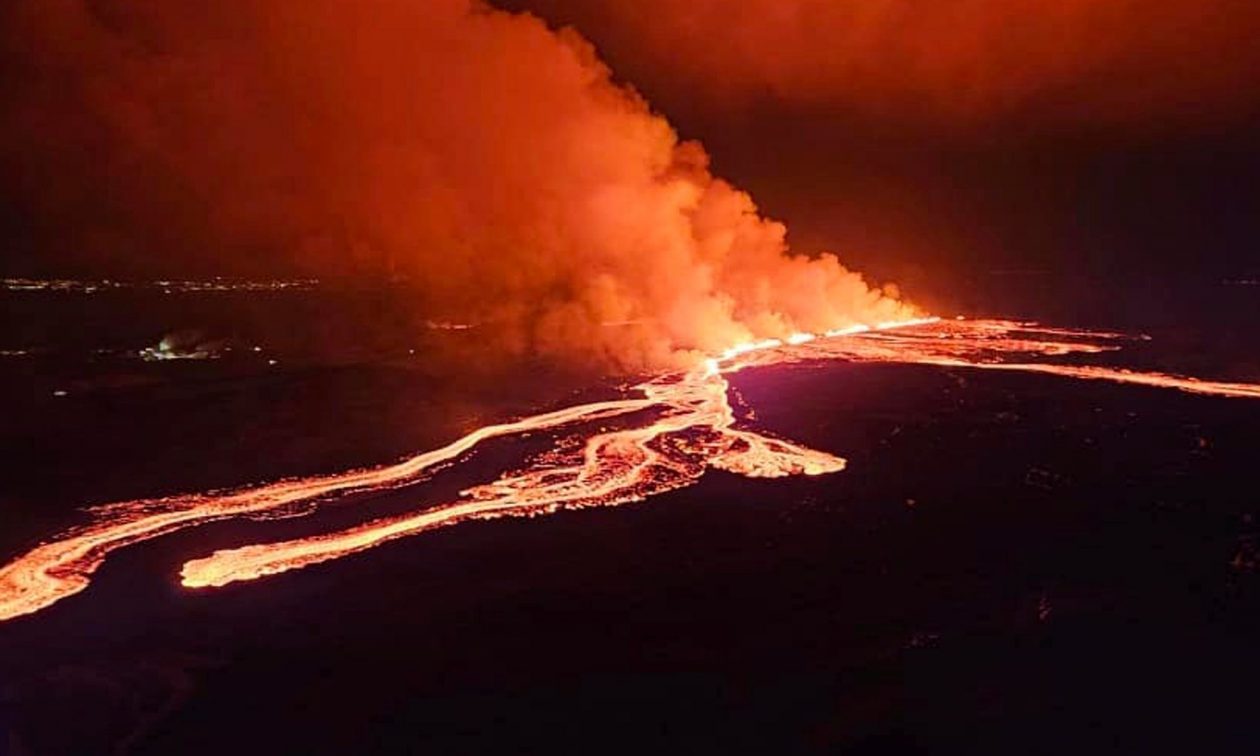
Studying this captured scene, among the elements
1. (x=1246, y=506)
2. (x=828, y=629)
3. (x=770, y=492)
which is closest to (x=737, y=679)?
(x=828, y=629)

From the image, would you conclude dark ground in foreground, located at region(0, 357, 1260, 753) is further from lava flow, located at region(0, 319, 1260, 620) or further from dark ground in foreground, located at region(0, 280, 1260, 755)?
lava flow, located at region(0, 319, 1260, 620)

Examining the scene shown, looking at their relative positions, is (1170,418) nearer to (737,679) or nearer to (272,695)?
(737,679)

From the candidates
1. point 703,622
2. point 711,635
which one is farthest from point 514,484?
point 711,635

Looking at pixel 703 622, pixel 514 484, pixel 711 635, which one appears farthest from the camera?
pixel 514 484

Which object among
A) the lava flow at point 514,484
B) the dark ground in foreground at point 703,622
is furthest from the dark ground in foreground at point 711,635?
the lava flow at point 514,484

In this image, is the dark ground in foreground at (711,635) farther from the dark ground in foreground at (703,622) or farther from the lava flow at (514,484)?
the lava flow at (514,484)

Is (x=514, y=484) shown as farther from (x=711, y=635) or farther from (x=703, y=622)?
(x=711, y=635)

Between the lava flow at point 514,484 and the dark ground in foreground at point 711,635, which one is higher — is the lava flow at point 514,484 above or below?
above

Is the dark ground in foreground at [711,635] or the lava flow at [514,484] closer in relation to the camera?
the dark ground in foreground at [711,635]
